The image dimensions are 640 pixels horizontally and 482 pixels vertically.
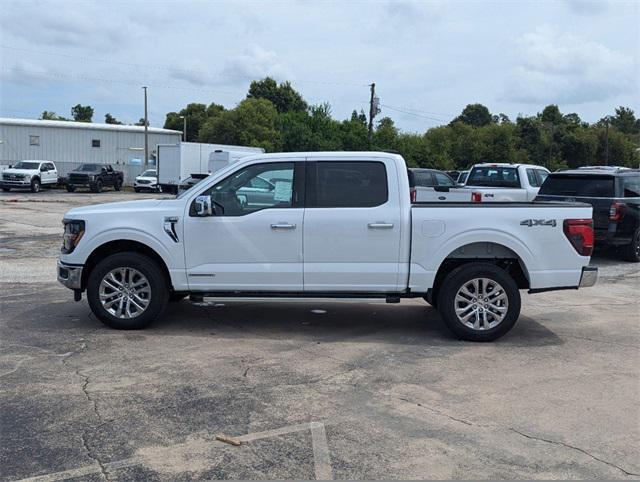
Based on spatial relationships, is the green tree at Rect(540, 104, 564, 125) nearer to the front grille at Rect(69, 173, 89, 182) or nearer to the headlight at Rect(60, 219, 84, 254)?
the front grille at Rect(69, 173, 89, 182)

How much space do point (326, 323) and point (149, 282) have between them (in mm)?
2064

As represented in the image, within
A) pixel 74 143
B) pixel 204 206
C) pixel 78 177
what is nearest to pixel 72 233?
pixel 204 206

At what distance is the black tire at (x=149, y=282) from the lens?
6824 millimetres

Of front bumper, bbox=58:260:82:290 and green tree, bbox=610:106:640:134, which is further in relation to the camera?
green tree, bbox=610:106:640:134

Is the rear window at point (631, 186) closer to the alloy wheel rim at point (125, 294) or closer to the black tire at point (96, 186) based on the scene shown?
the alloy wheel rim at point (125, 294)

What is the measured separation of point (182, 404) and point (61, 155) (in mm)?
50013

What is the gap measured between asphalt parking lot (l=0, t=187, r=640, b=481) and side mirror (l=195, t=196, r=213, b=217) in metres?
1.31

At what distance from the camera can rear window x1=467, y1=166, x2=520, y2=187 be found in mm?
16750

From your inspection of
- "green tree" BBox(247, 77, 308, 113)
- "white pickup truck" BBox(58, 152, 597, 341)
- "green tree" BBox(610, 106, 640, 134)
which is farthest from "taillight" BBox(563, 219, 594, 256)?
"green tree" BBox(610, 106, 640, 134)

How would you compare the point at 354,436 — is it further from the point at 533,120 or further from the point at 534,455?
the point at 533,120

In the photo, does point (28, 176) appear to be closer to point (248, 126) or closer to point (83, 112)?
point (248, 126)

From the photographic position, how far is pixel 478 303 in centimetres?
674

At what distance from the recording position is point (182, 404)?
16.0 ft

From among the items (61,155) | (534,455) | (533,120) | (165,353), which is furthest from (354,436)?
(533,120)
